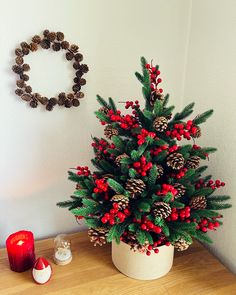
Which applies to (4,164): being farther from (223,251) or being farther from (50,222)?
(223,251)

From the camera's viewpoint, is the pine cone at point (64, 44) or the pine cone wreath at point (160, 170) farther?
the pine cone at point (64, 44)

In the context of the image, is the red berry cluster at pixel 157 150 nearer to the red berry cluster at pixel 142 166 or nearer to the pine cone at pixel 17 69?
the red berry cluster at pixel 142 166

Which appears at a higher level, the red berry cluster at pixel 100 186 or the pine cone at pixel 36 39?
the pine cone at pixel 36 39

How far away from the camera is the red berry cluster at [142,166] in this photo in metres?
0.78

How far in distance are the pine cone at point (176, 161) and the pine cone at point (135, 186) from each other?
0.10m

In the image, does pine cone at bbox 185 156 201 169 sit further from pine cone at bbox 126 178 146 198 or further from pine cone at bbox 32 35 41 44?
pine cone at bbox 32 35 41 44

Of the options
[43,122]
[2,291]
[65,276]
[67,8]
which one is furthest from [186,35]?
[2,291]

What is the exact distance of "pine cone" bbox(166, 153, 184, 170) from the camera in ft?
2.68

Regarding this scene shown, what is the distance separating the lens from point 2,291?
876mm

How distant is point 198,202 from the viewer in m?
0.85

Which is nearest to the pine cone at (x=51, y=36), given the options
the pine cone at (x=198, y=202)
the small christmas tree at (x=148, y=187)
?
the small christmas tree at (x=148, y=187)

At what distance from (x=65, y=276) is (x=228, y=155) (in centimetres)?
63

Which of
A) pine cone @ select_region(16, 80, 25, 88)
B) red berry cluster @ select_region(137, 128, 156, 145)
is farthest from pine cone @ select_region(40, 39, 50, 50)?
red berry cluster @ select_region(137, 128, 156, 145)

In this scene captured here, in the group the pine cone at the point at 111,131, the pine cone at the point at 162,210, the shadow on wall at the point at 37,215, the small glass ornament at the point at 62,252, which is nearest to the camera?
the pine cone at the point at 162,210
